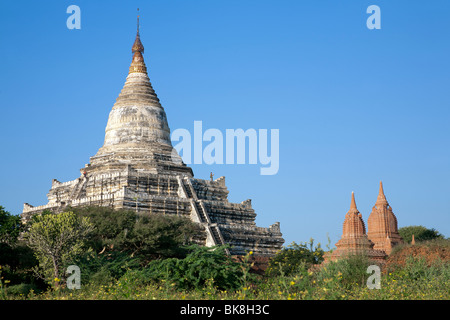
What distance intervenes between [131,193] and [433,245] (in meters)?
20.6

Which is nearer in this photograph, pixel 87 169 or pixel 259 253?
pixel 259 253

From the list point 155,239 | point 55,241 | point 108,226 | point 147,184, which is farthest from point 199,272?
point 147,184

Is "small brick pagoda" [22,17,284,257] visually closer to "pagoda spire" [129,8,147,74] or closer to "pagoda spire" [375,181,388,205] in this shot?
"pagoda spire" [129,8,147,74]

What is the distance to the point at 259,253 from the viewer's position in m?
50.3

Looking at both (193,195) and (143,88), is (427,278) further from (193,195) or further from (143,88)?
(143,88)

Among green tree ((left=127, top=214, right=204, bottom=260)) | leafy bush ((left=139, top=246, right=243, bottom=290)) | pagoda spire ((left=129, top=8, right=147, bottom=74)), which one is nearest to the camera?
leafy bush ((left=139, top=246, right=243, bottom=290))

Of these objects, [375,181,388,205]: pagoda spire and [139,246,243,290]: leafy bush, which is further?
[375,181,388,205]: pagoda spire

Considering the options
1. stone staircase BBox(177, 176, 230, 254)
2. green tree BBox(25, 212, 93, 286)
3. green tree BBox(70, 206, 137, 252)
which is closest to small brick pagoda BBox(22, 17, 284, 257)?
Answer: stone staircase BBox(177, 176, 230, 254)

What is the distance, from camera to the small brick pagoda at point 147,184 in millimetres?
48188

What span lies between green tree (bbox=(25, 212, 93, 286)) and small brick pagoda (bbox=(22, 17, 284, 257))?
12.2m

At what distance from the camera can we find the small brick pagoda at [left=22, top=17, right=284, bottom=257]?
158 feet

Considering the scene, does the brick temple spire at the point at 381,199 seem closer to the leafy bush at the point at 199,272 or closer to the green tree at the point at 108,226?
the green tree at the point at 108,226

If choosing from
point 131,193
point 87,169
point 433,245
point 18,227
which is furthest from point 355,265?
point 87,169
